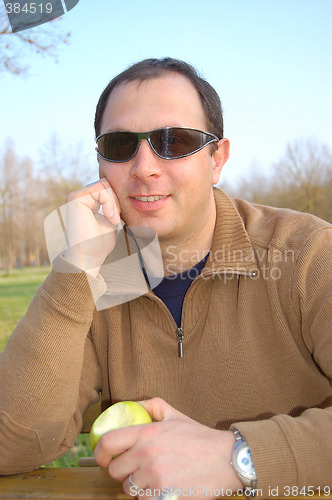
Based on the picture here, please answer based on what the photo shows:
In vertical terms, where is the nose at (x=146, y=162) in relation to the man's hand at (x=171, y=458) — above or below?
above

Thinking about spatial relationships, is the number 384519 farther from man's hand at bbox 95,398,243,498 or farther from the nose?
man's hand at bbox 95,398,243,498

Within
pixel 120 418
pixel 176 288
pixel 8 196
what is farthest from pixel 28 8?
pixel 8 196

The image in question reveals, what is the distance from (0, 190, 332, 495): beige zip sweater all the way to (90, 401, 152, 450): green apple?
0.33 metres

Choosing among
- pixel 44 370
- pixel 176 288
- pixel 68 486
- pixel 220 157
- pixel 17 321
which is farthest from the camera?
pixel 17 321

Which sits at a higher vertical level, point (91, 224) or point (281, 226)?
point (91, 224)

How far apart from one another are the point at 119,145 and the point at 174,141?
28 centimetres

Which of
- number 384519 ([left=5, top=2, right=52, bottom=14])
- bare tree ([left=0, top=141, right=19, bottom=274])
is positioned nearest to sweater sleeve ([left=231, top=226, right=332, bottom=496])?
number 384519 ([left=5, top=2, right=52, bottom=14])

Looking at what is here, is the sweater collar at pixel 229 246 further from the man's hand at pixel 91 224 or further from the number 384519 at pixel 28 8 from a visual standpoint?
the number 384519 at pixel 28 8

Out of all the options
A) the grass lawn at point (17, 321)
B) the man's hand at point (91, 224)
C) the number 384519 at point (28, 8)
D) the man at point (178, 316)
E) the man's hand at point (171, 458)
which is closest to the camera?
the man's hand at point (171, 458)

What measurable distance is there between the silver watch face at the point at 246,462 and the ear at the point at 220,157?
62.5 inches

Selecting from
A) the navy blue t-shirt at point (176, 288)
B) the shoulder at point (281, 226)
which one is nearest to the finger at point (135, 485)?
the navy blue t-shirt at point (176, 288)

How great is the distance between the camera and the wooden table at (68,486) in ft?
4.50

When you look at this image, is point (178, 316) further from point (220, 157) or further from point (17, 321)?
point (17, 321)

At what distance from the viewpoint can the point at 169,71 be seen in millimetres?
2395
